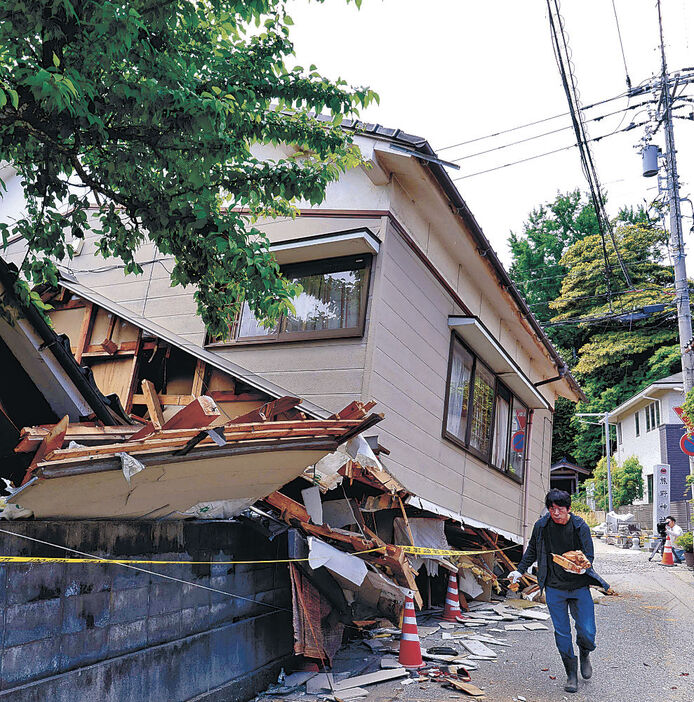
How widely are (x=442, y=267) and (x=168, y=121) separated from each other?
577 centimetres

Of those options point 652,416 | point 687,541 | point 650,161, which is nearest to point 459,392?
point 687,541

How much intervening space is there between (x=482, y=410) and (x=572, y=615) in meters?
5.64

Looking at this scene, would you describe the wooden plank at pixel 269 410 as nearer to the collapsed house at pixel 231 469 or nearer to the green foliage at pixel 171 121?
the collapsed house at pixel 231 469

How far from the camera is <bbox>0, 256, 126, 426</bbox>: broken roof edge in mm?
5195

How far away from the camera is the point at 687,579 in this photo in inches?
615

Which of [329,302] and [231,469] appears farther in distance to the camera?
[329,302]

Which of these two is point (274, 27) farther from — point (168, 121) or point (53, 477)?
point (53, 477)

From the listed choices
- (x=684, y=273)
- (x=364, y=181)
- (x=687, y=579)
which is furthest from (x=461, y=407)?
(x=684, y=273)

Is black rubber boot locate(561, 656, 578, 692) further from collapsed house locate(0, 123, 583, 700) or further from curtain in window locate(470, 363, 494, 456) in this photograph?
curtain in window locate(470, 363, 494, 456)

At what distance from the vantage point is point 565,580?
612cm

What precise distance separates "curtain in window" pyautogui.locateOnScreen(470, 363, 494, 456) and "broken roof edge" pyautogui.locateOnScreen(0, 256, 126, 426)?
697 centimetres

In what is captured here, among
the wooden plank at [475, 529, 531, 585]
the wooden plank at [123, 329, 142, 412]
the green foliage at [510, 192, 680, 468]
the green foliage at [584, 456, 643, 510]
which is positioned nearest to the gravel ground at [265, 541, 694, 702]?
the wooden plank at [475, 529, 531, 585]

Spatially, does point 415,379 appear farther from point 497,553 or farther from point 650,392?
point 650,392

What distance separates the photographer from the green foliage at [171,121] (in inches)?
162
